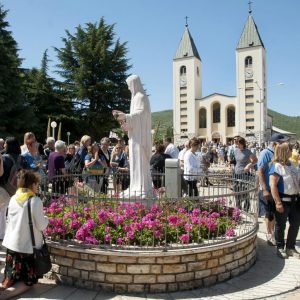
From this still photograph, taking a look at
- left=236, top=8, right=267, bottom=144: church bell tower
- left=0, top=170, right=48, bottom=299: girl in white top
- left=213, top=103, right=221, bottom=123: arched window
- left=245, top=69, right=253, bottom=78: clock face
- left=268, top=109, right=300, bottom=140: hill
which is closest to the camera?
left=0, top=170, right=48, bottom=299: girl in white top

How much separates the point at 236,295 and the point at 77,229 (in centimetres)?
236

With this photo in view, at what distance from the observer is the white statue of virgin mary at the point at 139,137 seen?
662 centimetres

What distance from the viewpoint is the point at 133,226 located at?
5.08m

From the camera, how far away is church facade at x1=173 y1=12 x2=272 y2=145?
75.4 metres

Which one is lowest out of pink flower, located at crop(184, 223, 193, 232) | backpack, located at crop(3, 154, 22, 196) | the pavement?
the pavement

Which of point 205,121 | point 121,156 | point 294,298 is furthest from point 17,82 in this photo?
point 205,121

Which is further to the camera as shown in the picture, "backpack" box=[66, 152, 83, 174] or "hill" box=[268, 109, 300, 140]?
"hill" box=[268, 109, 300, 140]

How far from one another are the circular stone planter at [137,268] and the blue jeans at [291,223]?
1.62 meters

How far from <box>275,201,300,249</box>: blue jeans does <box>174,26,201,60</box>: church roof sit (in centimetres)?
7698

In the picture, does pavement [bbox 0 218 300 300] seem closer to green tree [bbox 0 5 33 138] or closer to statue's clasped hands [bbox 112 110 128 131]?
statue's clasped hands [bbox 112 110 128 131]

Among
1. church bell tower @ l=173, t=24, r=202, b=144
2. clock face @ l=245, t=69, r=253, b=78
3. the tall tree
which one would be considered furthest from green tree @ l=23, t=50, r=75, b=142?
clock face @ l=245, t=69, r=253, b=78

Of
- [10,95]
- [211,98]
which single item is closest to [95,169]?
[10,95]

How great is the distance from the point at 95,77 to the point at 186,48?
151 ft

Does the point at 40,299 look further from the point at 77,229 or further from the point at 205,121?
the point at 205,121
